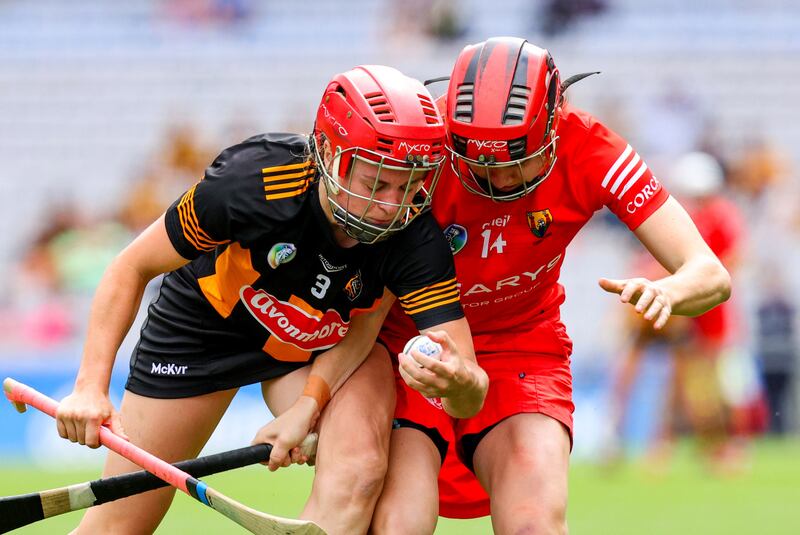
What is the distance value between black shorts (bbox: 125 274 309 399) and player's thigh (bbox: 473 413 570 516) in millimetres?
758

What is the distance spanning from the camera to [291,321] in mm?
4480

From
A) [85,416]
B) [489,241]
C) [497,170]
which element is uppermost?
[497,170]

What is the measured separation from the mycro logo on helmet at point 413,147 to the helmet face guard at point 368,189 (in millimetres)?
41

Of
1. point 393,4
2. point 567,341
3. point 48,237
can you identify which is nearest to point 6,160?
point 48,237

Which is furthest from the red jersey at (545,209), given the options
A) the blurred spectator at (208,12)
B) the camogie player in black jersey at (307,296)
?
the blurred spectator at (208,12)

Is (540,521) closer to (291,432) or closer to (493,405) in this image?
(493,405)

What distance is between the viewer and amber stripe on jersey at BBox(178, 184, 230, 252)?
426 cm

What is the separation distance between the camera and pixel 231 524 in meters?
7.45

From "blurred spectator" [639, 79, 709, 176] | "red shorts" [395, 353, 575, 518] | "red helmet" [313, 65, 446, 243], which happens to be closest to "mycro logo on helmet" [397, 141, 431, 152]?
"red helmet" [313, 65, 446, 243]

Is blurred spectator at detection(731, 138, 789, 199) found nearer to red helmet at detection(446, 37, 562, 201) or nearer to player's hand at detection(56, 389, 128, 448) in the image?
red helmet at detection(446, 37, 562, 201)

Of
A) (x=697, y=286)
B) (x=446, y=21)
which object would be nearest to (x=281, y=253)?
(x=697, y=286)

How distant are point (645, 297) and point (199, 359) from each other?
1.67m

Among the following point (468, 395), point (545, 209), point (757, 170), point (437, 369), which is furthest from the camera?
point (757, 170)

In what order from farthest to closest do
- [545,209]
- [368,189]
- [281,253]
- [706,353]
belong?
[706,353]
[545,209]
[281,253]
[368,189]
